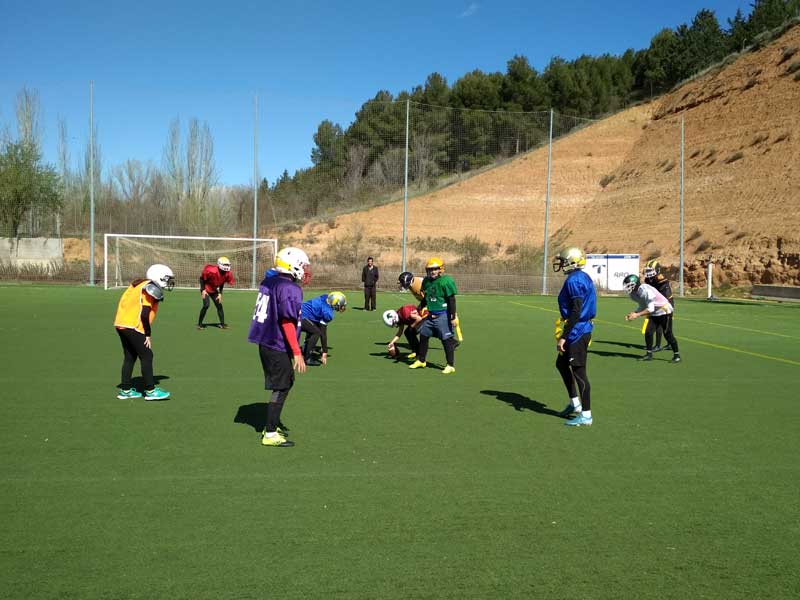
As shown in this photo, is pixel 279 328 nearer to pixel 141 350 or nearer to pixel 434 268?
pixel 141 350

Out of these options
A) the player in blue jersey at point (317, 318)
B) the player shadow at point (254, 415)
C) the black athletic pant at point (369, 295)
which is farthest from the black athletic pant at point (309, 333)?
the black athletic pant at point (369, 295)

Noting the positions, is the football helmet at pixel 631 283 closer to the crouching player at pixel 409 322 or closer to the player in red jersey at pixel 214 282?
the crouching player at pixel 409 322

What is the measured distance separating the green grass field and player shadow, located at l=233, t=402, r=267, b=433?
0.19 feet

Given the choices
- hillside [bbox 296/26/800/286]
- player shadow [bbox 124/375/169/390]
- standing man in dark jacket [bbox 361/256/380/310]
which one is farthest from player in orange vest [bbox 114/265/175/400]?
hillside [bbox 296/26/800/286]

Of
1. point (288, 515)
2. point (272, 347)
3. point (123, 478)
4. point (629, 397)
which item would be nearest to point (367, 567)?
point (288, 515)

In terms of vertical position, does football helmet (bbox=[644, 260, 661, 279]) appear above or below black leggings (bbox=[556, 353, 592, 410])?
above

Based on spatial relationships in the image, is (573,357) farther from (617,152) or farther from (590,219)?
(617,152)

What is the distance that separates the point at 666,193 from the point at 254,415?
48.5 meters

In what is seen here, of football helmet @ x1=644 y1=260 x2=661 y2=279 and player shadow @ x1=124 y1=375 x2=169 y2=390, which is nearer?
player shadow @ x1=124 y1=375 x2=169 y2=390

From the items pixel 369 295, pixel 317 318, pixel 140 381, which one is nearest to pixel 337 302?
pixel 317 318

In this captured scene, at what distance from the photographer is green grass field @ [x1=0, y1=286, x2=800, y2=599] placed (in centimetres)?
Answer: 406

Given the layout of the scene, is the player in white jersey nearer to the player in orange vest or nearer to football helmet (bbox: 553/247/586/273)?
football helmet (bbox: 553/247/586/273)

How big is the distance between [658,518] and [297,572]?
259 centimetres

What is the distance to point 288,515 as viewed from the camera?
16.2ft
